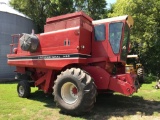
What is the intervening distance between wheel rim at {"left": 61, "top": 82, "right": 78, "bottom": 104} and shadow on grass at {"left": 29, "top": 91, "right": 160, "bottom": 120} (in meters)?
0.71

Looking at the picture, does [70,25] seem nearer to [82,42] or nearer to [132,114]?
[82,42]

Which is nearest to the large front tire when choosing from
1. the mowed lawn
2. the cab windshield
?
the mowed lawn

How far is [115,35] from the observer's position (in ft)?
25.6

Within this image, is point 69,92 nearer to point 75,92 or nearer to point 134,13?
point 75,92

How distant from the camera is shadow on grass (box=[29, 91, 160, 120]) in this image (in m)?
7.20

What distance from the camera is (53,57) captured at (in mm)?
8148

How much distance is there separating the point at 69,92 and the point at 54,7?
1774 centimetres

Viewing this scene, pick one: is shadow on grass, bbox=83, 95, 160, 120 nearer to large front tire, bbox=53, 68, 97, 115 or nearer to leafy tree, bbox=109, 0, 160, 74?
large front tire, bbox=53, 68, 97, 115

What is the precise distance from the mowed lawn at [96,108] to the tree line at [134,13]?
11045mm

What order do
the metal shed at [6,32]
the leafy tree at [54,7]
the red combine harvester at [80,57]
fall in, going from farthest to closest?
1. the leafy tree at [54,7]
2. the metal shed at [6,32]
3. the red combine harvester at [80,57]

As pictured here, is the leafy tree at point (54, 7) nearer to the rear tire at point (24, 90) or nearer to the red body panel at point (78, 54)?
the rear tire at point (24, 90)

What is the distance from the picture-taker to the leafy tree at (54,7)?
2364 cm

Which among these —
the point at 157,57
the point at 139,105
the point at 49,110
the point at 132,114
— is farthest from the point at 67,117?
the point at 157,57

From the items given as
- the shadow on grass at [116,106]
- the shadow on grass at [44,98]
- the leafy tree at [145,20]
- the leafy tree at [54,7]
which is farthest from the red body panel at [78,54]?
the leafy tree at [54,7]
